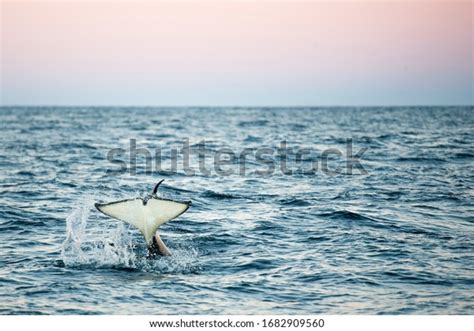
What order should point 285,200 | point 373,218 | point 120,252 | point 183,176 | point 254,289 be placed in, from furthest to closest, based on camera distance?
1. point 183,176
2. point 285,200
3. point 373,218
4. point 120,252
5. point 254,289

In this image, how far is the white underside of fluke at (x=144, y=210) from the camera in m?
9.78

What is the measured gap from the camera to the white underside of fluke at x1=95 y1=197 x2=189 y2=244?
9781mm

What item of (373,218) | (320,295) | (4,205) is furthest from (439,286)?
(4,205)

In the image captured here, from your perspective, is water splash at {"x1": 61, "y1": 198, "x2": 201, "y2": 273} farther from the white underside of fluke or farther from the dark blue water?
the white underside of fluke

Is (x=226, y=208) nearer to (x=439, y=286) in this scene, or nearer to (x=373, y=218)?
(x=373, y=218)

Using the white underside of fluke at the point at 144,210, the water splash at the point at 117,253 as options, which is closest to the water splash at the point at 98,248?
the water splash at the point at 117,253

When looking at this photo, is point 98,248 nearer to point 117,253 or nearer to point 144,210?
point 117,253

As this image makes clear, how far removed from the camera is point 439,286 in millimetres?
9742

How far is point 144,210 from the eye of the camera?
9898 millimetres

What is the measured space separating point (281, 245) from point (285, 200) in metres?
5.20

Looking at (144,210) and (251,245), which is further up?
(144,210)

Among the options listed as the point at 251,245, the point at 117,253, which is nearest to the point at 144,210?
the point at 117,253

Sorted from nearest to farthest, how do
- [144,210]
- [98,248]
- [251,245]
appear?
[144,210] → [98,248] → [251,245]

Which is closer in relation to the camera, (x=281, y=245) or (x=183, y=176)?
(x=281, y=245)
